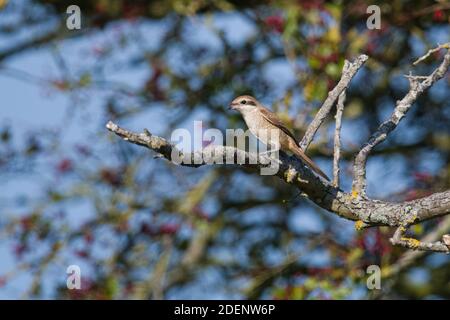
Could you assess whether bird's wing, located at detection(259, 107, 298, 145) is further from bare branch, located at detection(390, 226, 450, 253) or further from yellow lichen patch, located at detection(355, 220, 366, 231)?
bare branch, located at detection(390, 226, 450, 253)

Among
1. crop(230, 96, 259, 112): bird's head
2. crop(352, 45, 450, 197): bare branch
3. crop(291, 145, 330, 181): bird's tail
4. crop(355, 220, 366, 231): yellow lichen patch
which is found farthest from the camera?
crop(230, 96, 259, 112): bird's head

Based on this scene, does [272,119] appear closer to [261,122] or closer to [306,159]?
[261,122]

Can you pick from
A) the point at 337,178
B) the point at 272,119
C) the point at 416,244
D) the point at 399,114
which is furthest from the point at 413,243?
the point at 272,119

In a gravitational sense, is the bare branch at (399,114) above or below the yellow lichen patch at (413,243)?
above

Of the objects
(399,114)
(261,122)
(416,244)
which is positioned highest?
(261,122)

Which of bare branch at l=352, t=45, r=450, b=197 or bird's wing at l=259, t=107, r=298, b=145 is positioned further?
bird's wing at l=259, t=107, r=298, b=145

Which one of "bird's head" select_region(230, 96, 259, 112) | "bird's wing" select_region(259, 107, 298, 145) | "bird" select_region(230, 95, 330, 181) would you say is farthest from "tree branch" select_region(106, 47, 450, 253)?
"bird's head" select_region(230, 96, 259, 112)

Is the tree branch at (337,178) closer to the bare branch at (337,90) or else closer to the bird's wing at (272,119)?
the bare branch at (337,90)

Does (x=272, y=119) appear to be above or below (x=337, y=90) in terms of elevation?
above

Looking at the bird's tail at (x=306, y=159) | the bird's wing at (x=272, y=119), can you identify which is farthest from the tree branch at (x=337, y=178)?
the bird's wing at (x=272, y=119)

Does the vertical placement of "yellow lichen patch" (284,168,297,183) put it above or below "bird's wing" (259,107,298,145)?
below

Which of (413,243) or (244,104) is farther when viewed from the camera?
(244,104)

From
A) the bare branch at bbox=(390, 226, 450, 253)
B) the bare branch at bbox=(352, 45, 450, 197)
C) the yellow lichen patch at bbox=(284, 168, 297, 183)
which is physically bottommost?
the bare branch at bbox=(390, 226, 450, 253)
